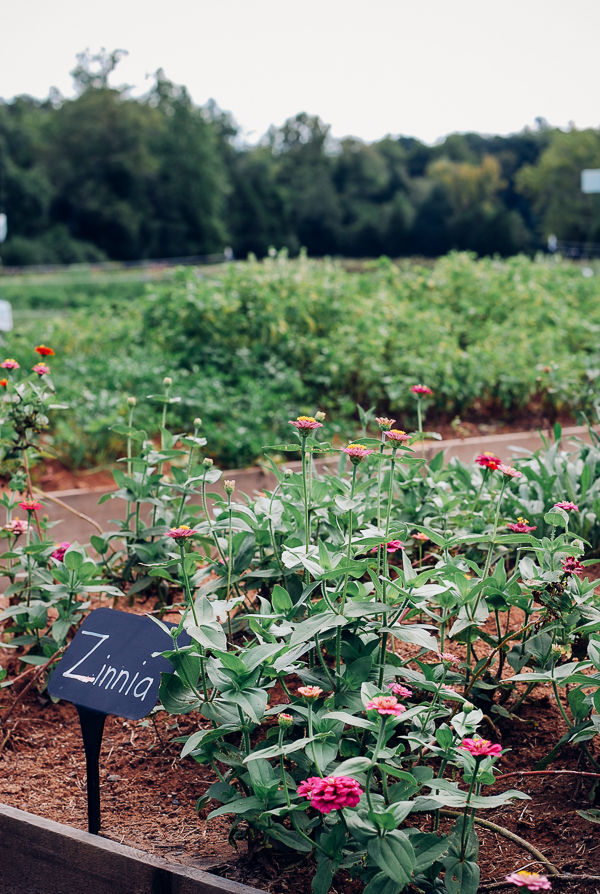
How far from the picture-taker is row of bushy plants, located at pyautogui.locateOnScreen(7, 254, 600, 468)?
4.21 meters

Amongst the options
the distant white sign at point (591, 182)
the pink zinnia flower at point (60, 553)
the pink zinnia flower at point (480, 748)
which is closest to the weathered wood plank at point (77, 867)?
the pink zinnia flower at point (480, 748)

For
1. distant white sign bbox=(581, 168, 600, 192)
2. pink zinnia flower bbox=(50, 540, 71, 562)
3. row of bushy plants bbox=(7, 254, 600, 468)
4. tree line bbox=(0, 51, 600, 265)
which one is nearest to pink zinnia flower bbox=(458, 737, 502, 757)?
pink zinnia flower bbox=(50, 540, 71, 562)

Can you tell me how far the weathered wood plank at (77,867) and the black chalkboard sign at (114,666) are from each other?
0.91ft

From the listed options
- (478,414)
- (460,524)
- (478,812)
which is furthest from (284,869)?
(478,414)

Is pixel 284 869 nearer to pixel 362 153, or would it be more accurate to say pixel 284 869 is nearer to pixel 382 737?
pixel 382 737

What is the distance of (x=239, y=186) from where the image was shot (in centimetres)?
4566

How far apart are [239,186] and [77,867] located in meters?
47.7

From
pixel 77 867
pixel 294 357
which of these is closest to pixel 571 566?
pixel 77 867

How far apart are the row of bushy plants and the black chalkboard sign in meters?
2.30

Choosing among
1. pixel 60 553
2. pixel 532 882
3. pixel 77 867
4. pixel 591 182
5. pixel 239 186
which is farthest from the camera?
pixel 239 186

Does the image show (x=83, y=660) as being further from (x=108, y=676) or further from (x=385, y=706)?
(x=385, y=706)

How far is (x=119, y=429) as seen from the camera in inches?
82.9

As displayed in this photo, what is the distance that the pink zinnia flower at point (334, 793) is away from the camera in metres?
1.00

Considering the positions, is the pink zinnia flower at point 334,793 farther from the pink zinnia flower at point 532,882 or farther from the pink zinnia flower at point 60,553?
the pink zinnia flower at point 60,553
